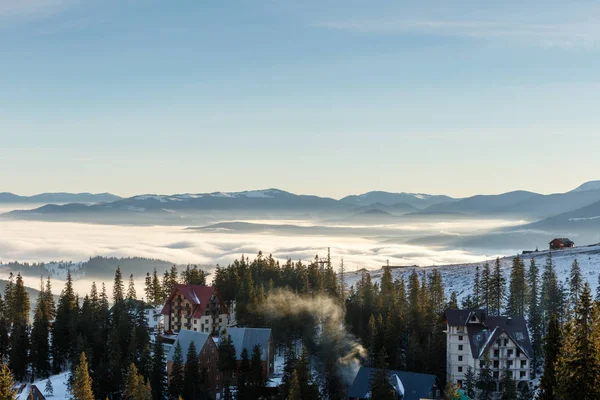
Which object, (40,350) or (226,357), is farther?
(40,350)

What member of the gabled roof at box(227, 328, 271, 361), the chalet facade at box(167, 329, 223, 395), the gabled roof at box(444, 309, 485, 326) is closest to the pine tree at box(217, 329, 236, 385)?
the chalet facade at box(167, 329, 223, 395)

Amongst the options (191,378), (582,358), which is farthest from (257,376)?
(582,358)

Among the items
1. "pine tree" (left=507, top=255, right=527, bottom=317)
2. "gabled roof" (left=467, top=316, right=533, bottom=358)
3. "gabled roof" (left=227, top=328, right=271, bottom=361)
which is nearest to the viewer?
"gabled roof" (left=467, top=316, right=533, bottom=358)

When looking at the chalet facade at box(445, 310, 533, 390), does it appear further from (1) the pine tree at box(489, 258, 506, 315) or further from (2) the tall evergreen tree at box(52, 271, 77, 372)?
(2) the tall evergreen tree at box(52, 271, 77, 372)

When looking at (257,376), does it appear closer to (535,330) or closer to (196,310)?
(196,310)

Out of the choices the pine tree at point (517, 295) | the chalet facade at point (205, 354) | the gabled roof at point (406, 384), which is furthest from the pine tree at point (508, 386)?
the chalet facade at point (205, 354)
